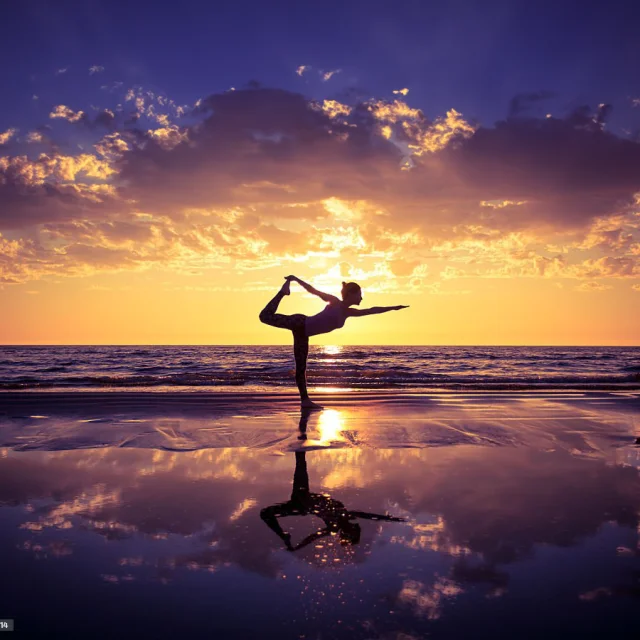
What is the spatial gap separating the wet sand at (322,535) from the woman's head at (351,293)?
384cm

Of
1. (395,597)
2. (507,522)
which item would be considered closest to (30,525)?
(395,597)

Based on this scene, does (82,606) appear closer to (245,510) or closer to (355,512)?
(245,510)

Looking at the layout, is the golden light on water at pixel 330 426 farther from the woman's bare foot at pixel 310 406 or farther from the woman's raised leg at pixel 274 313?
the woman's raised leg at pixel 274 313

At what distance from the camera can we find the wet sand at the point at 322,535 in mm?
2361

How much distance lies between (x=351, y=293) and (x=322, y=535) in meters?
7.41

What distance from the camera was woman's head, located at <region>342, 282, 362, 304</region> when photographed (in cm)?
1040

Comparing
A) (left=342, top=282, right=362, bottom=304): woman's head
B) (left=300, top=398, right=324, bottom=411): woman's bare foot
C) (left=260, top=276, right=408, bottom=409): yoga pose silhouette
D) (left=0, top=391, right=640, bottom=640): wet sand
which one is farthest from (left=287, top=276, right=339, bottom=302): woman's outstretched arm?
(left=0, top=391, right=640, bottom=640): wet sand

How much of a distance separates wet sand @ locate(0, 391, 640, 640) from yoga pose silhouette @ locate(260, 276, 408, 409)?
12.2ft

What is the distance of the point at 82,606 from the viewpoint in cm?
244

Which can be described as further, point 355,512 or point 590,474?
point 590,474

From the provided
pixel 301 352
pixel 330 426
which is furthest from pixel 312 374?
pixel 330 426

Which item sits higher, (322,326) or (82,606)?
(322,326)

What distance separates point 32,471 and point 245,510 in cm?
282

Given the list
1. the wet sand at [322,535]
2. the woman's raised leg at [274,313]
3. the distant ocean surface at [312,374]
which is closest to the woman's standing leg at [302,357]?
the woman's raised leg at [274,313]
